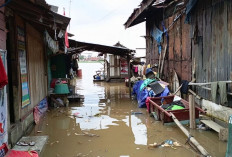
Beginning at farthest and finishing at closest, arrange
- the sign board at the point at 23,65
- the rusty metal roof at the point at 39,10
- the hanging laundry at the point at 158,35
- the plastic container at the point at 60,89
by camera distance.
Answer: the hanging laundry at the point at 158,35 < the plastic container at the point at 60,89 < the sign board at the point at 23,65 < the rusty metal roof at the point at 39,10

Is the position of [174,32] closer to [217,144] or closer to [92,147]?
[217,144]

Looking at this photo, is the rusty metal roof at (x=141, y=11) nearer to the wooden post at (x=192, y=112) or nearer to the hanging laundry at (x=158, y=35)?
the hanging laundry at (x=158, y=35)

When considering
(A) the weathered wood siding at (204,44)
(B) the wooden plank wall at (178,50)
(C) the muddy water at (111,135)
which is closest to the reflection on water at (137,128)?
(C) the muddy water at (111,135)

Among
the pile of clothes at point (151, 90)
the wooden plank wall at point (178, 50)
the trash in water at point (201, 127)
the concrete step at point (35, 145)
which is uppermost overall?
the wooden plank wall at point (178, 50)

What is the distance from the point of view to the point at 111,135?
6801 mm

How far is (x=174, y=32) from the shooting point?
11.1m

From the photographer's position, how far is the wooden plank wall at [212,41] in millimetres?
6637

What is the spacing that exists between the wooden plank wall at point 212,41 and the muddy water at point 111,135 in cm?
207

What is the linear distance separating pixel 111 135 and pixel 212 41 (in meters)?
4.72

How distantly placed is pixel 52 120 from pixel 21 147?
3.41 metres

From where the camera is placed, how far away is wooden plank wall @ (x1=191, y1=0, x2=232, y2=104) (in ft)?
21.8

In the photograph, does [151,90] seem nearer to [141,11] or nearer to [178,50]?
[178,50]

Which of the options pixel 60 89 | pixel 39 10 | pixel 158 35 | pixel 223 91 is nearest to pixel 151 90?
pixel 158 35

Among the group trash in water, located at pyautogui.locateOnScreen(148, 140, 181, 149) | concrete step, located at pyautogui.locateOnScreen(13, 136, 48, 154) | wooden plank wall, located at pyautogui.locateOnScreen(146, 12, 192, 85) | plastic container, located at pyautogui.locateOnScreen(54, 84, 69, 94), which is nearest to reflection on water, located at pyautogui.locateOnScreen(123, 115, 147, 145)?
trash in water, located at pyautogui.locateOnScreen(148, 140, 181, 149)
